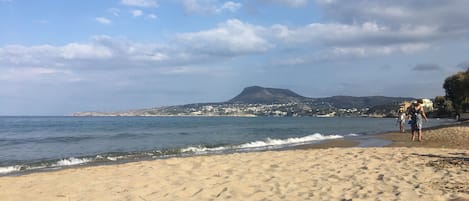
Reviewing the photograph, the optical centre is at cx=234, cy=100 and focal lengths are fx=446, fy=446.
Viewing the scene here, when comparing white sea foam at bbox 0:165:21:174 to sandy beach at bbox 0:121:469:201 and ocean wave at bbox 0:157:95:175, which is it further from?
sandy beach at bbox 0:121:469:201

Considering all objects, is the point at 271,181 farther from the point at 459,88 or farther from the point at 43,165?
the point at 459,88

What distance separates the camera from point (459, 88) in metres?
69.1

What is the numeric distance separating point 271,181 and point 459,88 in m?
68.6

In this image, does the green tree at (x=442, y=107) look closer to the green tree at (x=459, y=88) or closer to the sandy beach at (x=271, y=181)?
the green tree at (x=459, y=88)

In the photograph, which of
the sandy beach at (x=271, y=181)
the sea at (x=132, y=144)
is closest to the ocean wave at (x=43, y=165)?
the sea at (x=132, y=144)

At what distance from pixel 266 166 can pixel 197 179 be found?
247cm

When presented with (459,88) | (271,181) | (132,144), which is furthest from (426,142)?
(459,88)

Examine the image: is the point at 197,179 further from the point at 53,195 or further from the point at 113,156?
the point at 113,156

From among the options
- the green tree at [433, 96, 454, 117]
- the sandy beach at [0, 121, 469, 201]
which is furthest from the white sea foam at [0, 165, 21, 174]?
the green tree at [433, 96, 454, 117]

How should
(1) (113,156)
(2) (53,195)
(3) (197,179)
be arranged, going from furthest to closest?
(1) (113,156)
(3) (197,179)
(2) (53,195)

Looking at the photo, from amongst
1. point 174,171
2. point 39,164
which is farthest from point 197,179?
point 39,164

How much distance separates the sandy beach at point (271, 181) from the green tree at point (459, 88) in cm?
5984

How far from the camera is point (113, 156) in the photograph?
2112 cm

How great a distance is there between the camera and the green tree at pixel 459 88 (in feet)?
216
